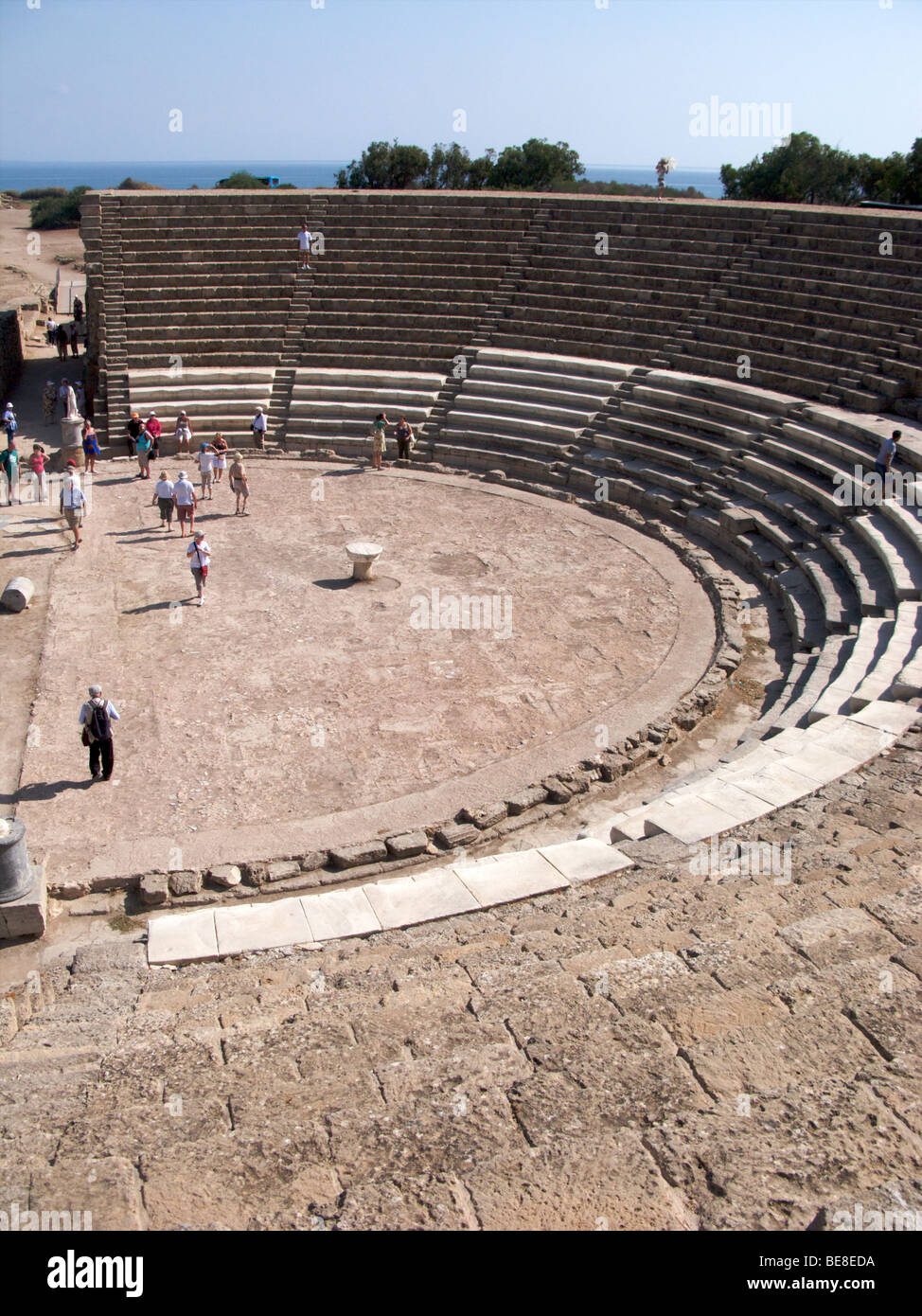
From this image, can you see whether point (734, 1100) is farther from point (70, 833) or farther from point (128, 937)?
point (70, 833)

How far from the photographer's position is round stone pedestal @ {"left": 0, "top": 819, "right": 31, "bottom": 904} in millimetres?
8344

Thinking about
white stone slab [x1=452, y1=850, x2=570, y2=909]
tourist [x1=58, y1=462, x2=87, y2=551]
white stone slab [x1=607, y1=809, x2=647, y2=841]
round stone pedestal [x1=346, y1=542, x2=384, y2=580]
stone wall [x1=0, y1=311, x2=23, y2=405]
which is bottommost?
white stone slab [x1=452, y1=850, x2=570, y2=909]

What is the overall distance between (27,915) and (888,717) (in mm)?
8864

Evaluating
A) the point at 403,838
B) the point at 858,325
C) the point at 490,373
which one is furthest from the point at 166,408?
the point at 403,838

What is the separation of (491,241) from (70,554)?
54.1ft

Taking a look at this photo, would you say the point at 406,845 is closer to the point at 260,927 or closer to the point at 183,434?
the point at 260,927

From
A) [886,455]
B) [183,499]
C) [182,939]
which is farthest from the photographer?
[183,499]

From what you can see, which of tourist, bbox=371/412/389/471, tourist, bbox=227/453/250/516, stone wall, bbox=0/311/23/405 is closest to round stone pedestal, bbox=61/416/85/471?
tourist, bbox=227/453/250/516

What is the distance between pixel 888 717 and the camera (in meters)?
11.1

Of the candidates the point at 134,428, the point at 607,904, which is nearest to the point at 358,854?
the point at 607,904

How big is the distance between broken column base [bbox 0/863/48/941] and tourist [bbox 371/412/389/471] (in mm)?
15502

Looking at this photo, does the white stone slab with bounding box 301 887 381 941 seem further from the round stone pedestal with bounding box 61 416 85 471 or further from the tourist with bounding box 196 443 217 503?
the round stone pedestal with bounding box 61 416 85 471

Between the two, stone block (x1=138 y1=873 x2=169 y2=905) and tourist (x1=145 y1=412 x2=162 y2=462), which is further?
tourist (x1=145 y1=412 x2=162 y2=462)
